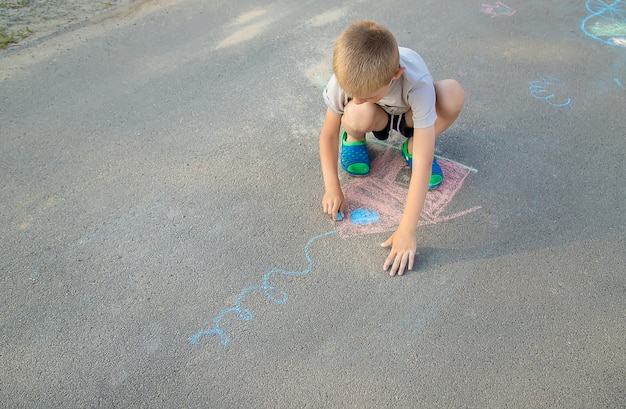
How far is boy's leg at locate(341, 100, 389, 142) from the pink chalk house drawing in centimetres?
26

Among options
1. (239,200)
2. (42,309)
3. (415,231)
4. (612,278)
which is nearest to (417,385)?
(415,231)

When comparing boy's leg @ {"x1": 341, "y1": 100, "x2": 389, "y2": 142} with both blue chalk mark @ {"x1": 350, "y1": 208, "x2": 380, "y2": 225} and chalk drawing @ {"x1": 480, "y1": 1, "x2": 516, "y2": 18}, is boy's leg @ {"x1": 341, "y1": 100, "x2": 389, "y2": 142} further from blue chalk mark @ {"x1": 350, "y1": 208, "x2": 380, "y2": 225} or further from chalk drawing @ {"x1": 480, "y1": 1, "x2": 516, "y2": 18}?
chalk drawing @ {"x1": 480, "y1": 1, "x2": 516, "y2": 18}

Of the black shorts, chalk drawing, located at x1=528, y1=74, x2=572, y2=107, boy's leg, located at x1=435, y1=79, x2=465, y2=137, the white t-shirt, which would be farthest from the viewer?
chalk drawing, located at x1=528, y1=74, x2=572, y2=107

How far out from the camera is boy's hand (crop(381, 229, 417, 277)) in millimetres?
2256

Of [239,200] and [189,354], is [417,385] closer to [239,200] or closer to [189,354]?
[189,354]

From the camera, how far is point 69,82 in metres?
3.40

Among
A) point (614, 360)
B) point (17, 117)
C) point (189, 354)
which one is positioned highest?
point (17, 117)

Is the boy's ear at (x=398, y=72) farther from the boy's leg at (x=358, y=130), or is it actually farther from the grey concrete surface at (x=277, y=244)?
the grey concrete surface at (x=277, y=244)

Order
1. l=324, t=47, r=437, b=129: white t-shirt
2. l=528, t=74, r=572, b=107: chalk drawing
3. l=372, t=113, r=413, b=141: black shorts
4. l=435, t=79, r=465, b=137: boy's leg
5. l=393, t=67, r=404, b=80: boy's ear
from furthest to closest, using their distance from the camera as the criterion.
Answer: l=528, t=74, r=572, b=107: chalk drawing < l=372, t=113, r=413, b=141: black shorts < l=435, t=79, r=465, b=137: boy's leg < l=324, t=47, r=437, b=129: white t-shirt < l=393, t=67, r=404, b=80: boy's ear

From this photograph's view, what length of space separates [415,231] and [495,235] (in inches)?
16.5

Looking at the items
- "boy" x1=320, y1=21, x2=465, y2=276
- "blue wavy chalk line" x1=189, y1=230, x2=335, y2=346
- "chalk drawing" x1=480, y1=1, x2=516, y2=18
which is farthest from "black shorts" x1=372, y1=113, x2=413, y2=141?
"chalk drawing" x1=480, y1=1, x2=516, y2=18

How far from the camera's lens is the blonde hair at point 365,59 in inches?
74.6

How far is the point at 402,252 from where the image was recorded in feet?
7.44

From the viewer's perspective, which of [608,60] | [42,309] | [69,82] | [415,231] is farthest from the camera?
[608,60]
